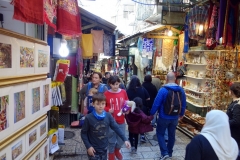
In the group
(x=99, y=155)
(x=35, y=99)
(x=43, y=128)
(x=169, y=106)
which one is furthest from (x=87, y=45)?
(x=99, y=155)

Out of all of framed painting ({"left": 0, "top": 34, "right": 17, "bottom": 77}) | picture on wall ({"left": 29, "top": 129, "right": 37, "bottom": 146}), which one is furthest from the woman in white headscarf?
picture on wall ({"left": 29, "top": 129, "right": 37, "bottom": 146})

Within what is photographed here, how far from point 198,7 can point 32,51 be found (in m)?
5.83

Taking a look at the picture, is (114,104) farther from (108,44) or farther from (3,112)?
(108,44)

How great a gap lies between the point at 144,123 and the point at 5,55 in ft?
13.1

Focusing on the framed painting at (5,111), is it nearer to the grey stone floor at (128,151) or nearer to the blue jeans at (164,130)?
the grey stone floor at (128,151)

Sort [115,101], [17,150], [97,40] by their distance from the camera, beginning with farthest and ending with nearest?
[97,40] < [115,101] < [17,150]

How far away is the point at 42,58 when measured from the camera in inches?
151

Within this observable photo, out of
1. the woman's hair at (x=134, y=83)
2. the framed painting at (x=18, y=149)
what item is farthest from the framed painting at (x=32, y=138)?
the woman's hair at (x=134, y=83)

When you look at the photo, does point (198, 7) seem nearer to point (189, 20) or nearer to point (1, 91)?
point (189, 20)

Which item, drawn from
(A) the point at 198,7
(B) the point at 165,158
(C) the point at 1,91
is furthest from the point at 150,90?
(C) the point at 1,91

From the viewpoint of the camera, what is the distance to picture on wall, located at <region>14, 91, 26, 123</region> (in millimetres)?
2807

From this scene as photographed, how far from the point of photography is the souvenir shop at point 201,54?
6.05 meters

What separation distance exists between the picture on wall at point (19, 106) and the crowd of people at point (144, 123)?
0.98 m

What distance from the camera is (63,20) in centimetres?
389
